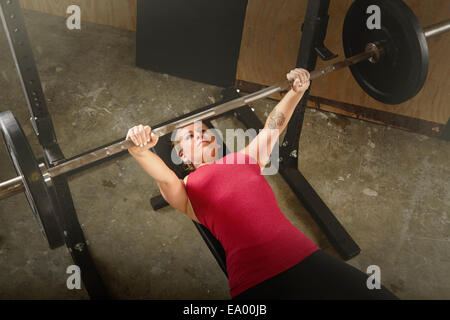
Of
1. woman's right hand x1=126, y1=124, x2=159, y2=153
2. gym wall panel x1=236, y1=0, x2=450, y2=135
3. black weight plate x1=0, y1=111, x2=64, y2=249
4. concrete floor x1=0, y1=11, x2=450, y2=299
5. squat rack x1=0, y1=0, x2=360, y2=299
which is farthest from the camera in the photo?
gym wall panel x1=236, y1=0, x2=450, y2=135

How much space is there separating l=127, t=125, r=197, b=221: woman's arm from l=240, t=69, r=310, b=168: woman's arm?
0.38m

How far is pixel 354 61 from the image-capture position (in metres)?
1.89

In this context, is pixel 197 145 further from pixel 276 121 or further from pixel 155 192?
pixel 155 192

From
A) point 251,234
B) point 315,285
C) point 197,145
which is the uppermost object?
point 197,145

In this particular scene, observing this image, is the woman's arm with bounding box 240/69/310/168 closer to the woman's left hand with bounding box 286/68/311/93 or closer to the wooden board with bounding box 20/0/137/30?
the woman's left hand with bounding box 286/68/311/93

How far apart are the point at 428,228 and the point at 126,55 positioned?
8.64 ft

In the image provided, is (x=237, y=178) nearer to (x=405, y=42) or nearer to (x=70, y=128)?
(x=405, y=42)

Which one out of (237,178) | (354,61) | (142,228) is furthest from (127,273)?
(354,61)

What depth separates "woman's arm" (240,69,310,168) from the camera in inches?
74.1

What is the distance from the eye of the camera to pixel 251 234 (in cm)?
166

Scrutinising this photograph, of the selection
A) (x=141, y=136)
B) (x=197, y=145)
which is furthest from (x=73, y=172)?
(x=141, y=136)

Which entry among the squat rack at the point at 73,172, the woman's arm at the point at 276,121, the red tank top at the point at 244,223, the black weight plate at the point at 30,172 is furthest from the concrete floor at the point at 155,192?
the black weight plate at the point at 30,172

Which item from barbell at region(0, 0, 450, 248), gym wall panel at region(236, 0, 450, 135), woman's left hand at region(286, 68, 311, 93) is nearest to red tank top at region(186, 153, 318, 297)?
barbell at region(0, 0, 450, 248)

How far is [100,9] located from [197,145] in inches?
86.8
